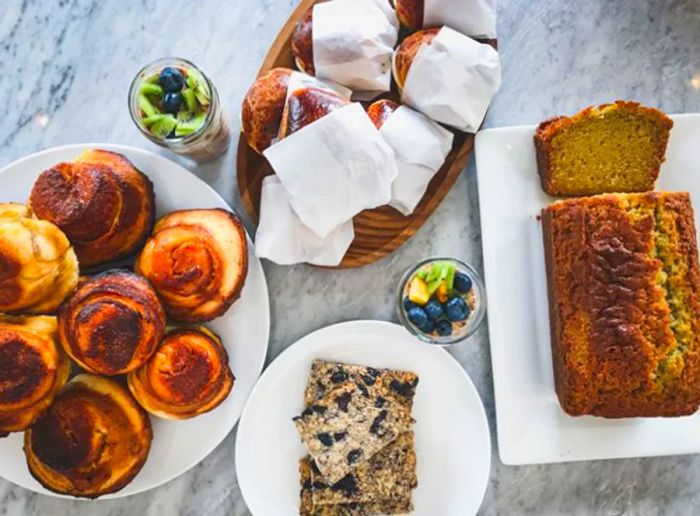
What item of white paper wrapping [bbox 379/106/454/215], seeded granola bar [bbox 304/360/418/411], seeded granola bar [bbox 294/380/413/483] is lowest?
seeded granola bar [bbox 294/380/413/483]

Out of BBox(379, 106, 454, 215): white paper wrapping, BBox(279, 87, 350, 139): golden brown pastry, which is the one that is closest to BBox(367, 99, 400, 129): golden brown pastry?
BBox(379, 106, 454, 215): white paper wrapping

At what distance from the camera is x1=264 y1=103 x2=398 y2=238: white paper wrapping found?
67.0 inches

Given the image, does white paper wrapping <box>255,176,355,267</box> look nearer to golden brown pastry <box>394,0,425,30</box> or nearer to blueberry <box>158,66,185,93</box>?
blueberry <box>158,66,185,93</box>

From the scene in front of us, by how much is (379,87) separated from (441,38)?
0.21 m

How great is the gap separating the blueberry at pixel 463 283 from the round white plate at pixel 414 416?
186mm

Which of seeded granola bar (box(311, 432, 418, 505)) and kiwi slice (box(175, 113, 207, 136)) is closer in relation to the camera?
kiwi slice (box(175, 113, 207, 136))

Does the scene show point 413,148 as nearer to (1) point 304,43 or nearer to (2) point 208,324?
(1) point 304,43

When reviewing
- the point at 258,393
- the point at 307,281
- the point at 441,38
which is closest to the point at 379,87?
the point at 441,38

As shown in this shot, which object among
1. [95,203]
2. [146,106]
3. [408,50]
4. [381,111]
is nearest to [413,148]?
[381,111]

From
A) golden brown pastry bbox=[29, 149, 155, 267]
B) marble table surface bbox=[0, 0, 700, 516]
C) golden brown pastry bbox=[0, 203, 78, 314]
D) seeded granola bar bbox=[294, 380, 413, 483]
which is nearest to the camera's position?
golden brown pastry bbox=[0, 203, 78, 314]

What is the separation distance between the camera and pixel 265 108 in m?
1.77

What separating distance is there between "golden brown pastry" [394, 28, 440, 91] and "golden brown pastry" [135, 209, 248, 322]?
1.89 ft

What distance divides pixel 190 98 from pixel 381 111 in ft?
1.60

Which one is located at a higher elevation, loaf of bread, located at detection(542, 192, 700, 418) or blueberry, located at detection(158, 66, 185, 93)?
blueberry, located at detection(158, 66, 185, 93)
